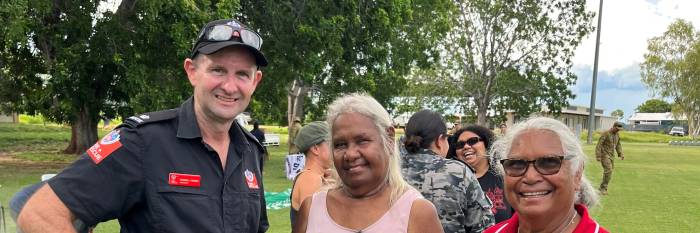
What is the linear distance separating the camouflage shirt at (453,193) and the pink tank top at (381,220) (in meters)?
1.07

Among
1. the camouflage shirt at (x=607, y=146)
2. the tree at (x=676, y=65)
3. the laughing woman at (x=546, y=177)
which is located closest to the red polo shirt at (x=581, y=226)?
the laughing woman at (x=546, y=177)

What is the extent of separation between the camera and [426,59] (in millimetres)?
26734

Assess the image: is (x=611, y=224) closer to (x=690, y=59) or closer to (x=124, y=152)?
(x=124, y=152)

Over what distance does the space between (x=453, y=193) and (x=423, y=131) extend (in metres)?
0.45

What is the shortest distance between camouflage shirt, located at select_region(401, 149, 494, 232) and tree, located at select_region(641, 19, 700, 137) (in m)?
65.7

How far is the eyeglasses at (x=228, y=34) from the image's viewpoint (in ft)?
8.02

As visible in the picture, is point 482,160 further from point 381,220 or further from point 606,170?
point 606,170

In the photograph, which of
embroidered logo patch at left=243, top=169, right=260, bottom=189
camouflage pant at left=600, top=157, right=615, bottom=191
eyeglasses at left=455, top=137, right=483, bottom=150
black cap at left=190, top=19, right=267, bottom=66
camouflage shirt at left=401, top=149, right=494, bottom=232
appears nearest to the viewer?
black cap at left=190, top=19, right=267, bottom=66

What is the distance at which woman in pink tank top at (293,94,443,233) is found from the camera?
267cm

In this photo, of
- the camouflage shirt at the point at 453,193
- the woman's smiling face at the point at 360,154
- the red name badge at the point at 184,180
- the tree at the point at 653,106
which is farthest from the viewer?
the tree at the point at 653,106

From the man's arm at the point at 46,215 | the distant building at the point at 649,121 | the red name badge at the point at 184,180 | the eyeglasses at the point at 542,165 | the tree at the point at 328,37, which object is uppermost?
the tree at the point at 328,37

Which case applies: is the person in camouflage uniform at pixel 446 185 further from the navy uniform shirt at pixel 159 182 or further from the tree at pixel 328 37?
the tree at pixel 328 37

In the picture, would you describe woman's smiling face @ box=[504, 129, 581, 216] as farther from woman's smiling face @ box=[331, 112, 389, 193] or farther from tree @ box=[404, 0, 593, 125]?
tree @ box=[404, 0, 593, 125]

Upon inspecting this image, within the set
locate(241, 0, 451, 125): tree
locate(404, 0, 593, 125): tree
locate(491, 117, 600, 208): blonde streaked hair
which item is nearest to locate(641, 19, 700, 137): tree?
locate(404, 0, 593, 125): tree
